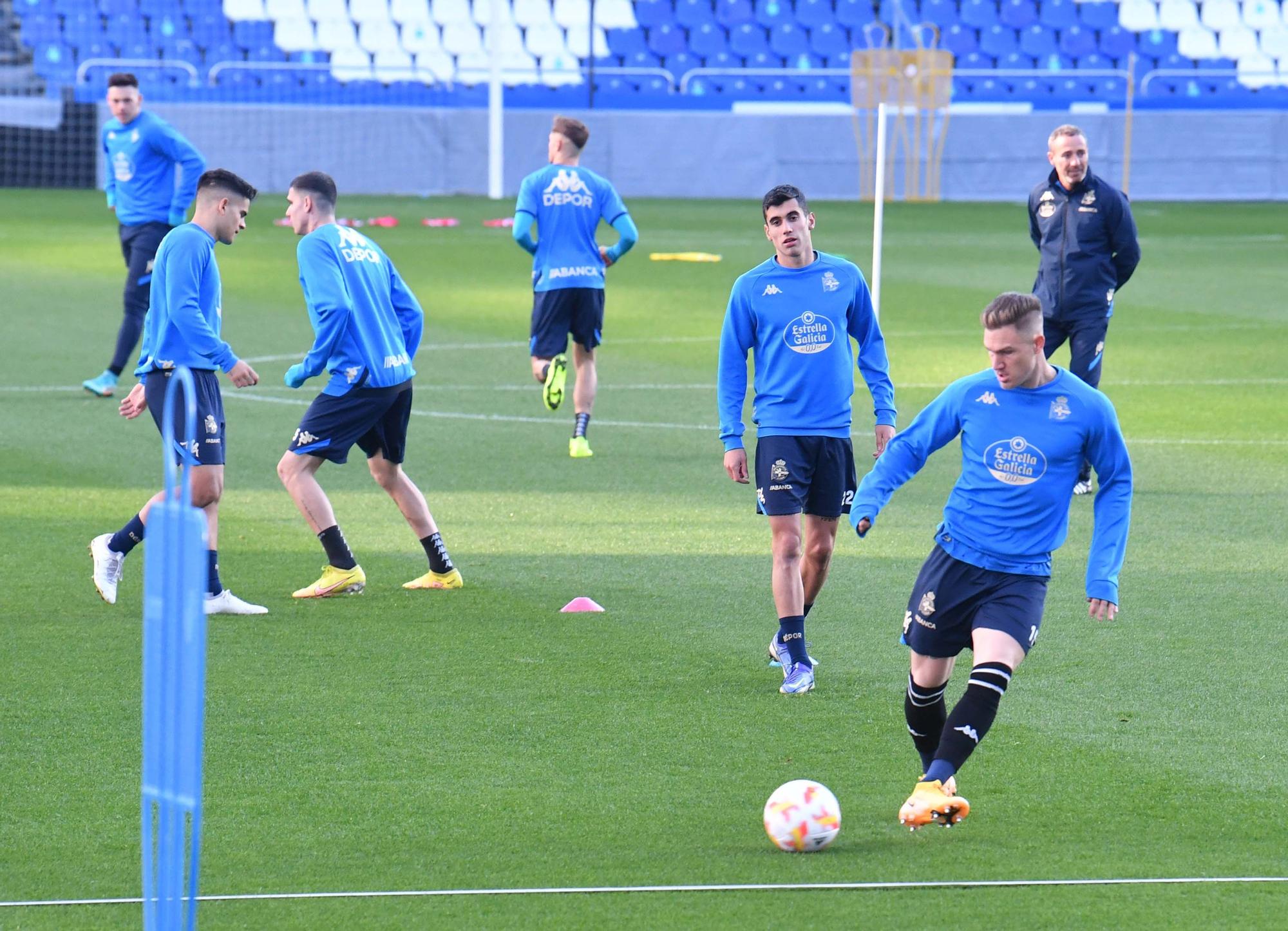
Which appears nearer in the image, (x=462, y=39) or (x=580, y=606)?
(x=580, y=606)

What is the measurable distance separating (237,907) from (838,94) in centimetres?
3491

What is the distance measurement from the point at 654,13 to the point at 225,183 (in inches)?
1299

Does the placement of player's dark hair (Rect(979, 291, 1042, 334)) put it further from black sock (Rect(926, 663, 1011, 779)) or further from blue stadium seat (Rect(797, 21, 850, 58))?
blue stadium seat (Rect(797, 21, 850, 58))

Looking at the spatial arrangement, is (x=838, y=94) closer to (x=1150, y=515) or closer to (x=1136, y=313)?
(x=1136, y=313)

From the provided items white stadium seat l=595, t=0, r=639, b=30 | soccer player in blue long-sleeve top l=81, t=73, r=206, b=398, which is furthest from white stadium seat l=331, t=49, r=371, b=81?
soccer player in blue long-sleeve top l=81, t=73, r=206, b=398

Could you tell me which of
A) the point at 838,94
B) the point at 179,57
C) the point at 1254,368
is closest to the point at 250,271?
the point at 1254,368

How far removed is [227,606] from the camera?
796 centimetres

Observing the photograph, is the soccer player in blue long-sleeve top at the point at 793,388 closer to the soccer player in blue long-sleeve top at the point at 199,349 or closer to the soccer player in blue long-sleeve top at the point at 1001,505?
the soccer player in blue long-sleeve top at the point at 1001,505

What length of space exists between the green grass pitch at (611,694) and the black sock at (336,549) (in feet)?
0.79

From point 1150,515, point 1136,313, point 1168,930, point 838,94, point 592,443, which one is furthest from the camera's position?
point 838,94

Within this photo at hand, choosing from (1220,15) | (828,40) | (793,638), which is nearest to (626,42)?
(828,40)

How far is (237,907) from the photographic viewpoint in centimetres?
479

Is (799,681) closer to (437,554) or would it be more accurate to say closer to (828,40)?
(437,554)

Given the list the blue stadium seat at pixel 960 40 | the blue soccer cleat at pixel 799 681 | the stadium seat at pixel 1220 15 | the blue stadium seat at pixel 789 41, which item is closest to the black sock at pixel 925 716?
the blue soccer cleat at pixel 799 681
